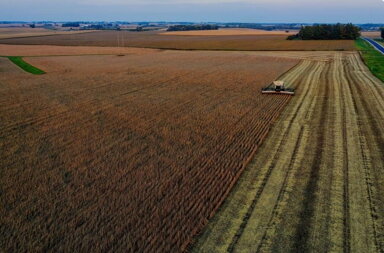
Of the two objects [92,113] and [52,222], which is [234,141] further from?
[92,113]

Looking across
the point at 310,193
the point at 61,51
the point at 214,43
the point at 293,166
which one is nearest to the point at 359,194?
the point at 310,193

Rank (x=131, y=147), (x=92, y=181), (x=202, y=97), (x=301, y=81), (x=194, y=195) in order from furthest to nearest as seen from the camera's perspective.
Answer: (x=301, y=81) < (x=202, y=97) < (x=131, y=147) < (x=92, y=181) < (x=194, y=195)

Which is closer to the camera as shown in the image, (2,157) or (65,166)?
(65,166)

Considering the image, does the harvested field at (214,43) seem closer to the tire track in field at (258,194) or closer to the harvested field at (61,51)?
the harvested field at (61,51)

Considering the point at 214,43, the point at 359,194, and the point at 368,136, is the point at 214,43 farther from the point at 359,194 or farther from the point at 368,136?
the point at 359,194

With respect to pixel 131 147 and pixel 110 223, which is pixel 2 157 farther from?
pixel 110 223

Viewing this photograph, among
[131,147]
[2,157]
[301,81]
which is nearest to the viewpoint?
[2,157]

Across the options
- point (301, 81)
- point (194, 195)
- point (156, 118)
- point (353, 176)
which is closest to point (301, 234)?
point (194, 195)

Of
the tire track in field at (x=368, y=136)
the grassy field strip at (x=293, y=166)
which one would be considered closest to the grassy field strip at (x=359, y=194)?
the tire track in field at (x=368, y=136)
